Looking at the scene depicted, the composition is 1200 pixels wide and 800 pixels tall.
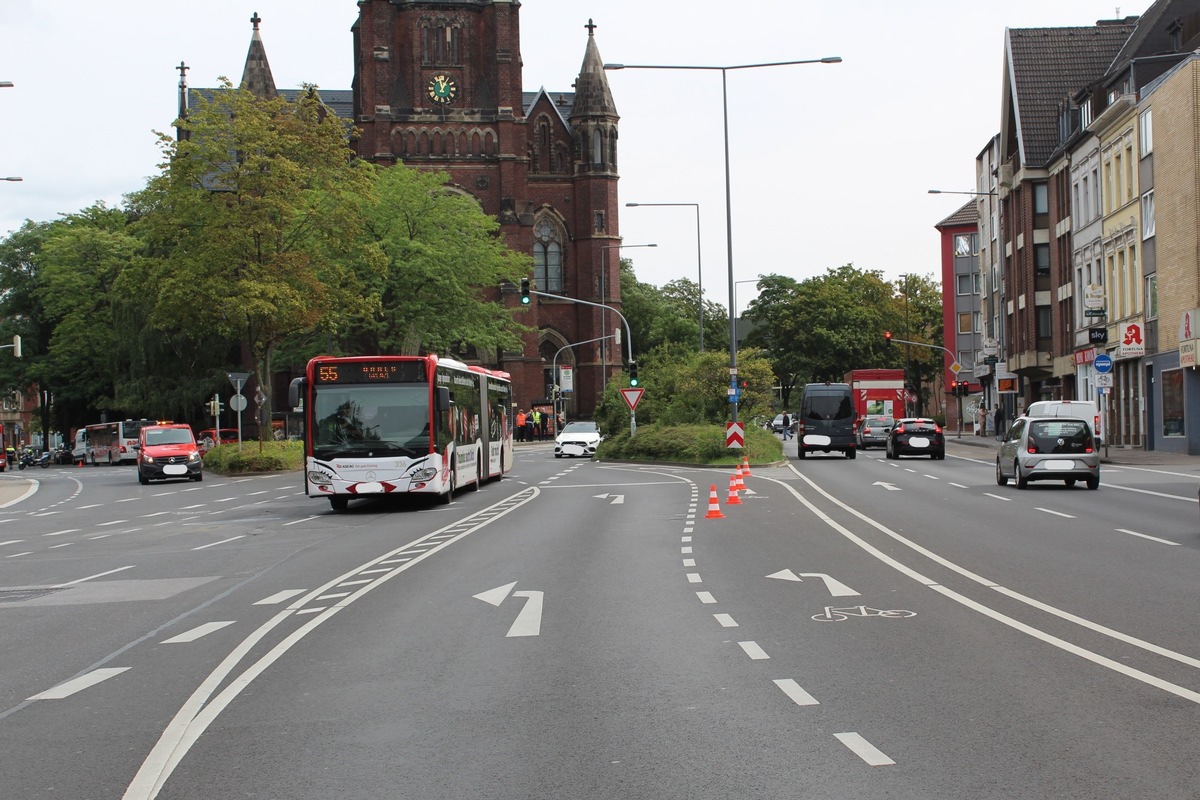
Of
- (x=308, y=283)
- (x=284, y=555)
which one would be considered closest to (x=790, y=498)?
(x=284, y=555)

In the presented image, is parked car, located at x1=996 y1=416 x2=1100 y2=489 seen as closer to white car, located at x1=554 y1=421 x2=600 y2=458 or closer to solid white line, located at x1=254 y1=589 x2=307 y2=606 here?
solid white line, located at x1=254 y1=589 x2=307 y2=606

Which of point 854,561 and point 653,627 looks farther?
point 854,561

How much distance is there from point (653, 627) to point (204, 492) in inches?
1191

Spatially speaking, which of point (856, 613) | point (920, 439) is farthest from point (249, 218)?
point (856, 613)

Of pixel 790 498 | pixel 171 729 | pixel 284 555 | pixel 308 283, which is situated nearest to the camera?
pixel 171 729

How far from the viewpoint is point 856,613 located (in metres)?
11.3

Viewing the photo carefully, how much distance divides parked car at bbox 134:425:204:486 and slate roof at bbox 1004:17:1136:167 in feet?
128

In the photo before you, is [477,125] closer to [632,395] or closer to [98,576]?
[632,395]

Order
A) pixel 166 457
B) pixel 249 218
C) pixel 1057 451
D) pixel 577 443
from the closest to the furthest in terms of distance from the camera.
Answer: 1. pixel 1057 451
2. pixel 166 457
3. pixel 249 218
4. pixel 577 443

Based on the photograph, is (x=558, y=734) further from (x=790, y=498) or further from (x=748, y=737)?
(x=790, y=498)

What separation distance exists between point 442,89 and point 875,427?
123ft

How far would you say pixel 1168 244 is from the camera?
151 feet

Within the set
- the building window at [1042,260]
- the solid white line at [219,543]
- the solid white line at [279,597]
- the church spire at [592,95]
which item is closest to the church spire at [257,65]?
the church spire at [592,95]

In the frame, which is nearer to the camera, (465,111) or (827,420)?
(827,420)
